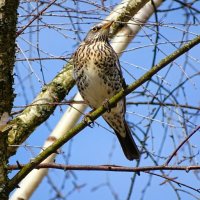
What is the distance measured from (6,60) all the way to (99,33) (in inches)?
71.6

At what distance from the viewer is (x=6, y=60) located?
245 centimetres

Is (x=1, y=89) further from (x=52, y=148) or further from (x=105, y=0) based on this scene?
(x=105, y=0)

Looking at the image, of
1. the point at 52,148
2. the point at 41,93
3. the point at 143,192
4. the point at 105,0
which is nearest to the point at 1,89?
the point at 52,148

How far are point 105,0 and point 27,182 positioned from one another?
1353 millimetres

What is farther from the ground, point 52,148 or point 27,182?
point 27,182

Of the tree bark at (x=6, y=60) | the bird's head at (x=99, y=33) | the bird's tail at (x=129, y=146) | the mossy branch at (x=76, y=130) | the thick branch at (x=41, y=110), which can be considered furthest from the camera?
the bird's head at (x=99, y=33)

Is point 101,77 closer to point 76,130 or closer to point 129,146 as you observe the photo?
point 129,146

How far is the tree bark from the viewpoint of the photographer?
2372 millimetres

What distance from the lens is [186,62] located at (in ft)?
13.4

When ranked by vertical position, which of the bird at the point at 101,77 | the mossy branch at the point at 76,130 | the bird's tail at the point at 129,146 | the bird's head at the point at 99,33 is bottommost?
the mossy branch at the point at 76,130

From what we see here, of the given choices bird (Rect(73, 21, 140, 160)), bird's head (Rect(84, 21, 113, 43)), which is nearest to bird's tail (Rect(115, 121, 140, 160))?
bird (Rect(73, 21, 140, 160))

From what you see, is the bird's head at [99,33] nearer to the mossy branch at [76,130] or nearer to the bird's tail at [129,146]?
the bird's tail at [129,146]

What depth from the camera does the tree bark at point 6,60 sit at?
2.37m

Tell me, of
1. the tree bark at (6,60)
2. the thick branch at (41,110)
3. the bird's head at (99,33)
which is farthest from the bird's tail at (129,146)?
the tree bark at (6,60)
